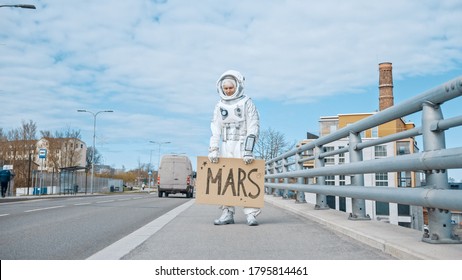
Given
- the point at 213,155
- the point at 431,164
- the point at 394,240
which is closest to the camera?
the point at 431,164

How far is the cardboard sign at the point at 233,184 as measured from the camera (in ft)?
22.9

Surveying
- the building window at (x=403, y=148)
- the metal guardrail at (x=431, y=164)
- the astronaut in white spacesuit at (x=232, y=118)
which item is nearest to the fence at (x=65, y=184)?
the building window at (x=403, y=148)

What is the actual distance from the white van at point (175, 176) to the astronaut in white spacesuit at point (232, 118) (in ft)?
69.2

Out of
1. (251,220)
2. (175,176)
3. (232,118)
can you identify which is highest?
(232,118)

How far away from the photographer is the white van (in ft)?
93.4

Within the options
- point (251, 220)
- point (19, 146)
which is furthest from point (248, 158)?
point (19, 146)

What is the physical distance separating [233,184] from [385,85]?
7222 centimetres

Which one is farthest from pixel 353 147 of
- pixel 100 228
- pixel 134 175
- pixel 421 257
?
pixel 134 175

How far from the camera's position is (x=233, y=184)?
23.0 feet

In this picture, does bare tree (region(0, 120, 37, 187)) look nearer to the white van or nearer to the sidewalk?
the white van

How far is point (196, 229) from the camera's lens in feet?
20.8

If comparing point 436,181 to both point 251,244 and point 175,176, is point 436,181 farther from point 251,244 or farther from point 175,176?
point 175,176

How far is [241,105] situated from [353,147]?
6.31ft

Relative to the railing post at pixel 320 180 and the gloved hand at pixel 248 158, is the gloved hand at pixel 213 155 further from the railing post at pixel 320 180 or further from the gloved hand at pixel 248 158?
the railing post at pixel 320 180
